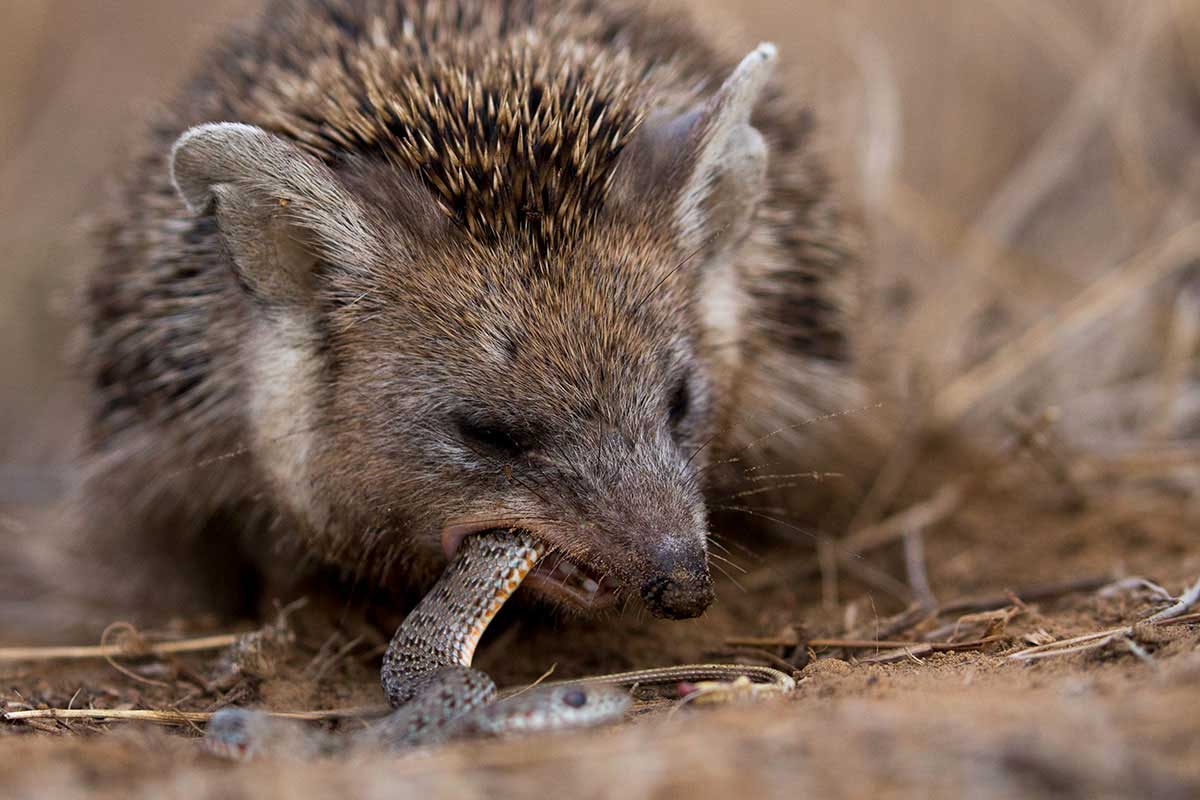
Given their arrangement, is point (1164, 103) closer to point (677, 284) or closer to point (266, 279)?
point (677, 284)

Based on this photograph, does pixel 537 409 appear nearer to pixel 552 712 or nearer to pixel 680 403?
pixel 680 403

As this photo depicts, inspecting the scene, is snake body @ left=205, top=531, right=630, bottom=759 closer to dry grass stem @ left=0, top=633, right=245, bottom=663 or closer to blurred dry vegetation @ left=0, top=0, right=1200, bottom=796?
blurred dry vegetation @ left=0, top=0, right=1200, bottom=796

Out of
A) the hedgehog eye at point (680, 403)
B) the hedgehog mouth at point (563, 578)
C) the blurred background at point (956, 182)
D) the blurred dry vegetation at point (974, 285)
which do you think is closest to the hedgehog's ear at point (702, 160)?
the hedgehog eye at point (680, 403)

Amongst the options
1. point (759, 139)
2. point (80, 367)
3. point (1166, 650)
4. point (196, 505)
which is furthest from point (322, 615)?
point (1166, 650)

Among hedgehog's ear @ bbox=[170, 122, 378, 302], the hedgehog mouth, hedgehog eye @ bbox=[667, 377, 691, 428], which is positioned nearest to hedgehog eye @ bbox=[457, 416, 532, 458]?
the hedgehog mouth

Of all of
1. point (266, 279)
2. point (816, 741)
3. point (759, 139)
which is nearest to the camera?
point (816, 741)

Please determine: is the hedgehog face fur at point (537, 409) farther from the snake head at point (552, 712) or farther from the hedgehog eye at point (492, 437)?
the snake head at point (552, 712)
